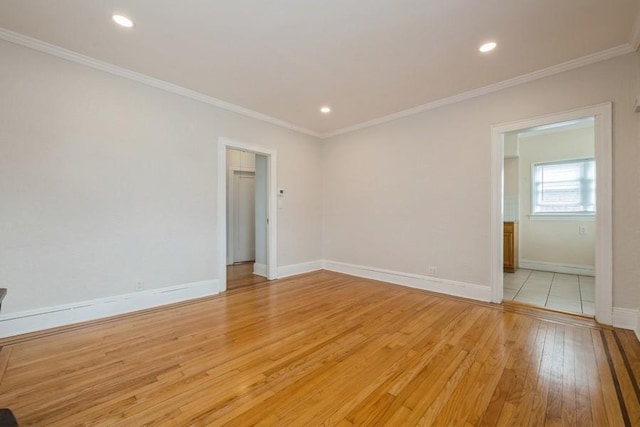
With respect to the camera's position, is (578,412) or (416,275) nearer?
(578,412)

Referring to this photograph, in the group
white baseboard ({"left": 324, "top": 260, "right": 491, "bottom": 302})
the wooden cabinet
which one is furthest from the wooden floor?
the wooden cabinet

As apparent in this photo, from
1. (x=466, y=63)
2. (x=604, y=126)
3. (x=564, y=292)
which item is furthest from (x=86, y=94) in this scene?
(x=564, y=292)

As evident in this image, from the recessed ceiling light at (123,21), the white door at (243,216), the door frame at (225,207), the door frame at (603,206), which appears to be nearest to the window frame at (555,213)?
the door frame at (603,206)

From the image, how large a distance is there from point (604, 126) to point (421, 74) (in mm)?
1879

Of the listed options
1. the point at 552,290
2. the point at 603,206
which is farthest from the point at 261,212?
the point at 552,290

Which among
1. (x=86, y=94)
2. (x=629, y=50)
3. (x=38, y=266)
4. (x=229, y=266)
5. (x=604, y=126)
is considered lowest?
(x=229, y=266)

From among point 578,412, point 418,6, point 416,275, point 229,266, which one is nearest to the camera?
point 578,412

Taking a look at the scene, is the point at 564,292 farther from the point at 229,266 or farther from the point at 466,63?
the point at 229,266

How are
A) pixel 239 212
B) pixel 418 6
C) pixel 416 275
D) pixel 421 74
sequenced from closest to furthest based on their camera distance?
pixel 418 6 → pixel 421 74 → pixel 416 275 → pixel 239 212

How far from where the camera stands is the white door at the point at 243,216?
6273 mm

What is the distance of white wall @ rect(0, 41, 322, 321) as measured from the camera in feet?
8.14

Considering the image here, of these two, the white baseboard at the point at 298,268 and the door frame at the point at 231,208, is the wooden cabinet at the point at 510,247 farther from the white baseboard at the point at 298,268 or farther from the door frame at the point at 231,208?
the door frame at the point at 231,208

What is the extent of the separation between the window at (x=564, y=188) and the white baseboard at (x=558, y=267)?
3.21 feet

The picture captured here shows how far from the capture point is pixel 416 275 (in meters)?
4.07
